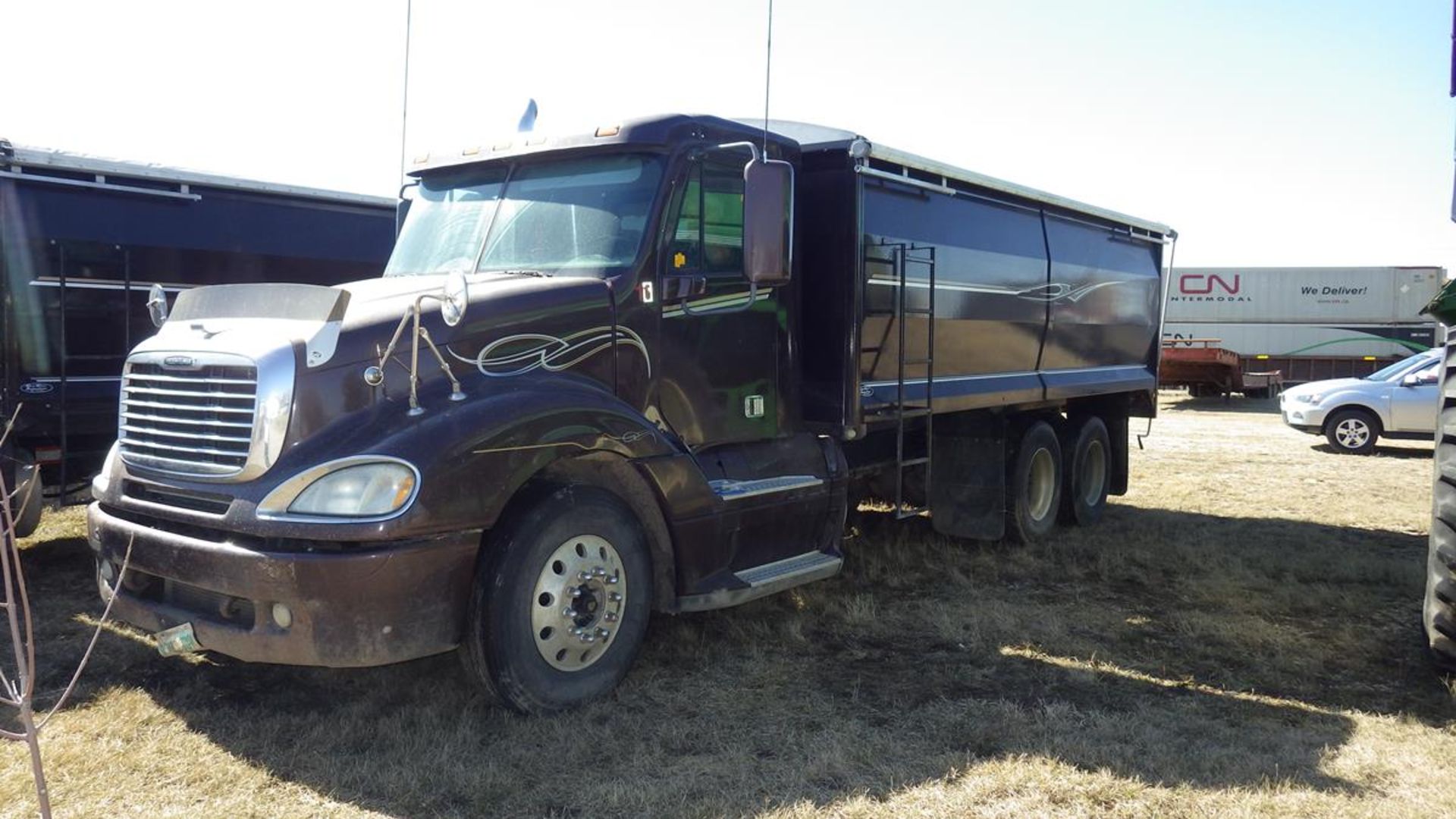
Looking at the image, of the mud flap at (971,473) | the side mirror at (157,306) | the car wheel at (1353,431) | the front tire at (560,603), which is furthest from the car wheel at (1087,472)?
→ the car wheel at (1353,431)

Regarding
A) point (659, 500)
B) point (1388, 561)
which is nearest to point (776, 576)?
point (659, 500)

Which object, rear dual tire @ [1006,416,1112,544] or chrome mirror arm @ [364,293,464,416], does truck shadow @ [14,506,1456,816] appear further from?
chrome mirror arm @ [364,293,464,416]

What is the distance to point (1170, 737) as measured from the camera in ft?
15.1

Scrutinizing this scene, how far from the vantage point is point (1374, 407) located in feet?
53.2

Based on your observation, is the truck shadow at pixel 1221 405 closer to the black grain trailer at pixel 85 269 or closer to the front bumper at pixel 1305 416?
the front bumper at pixel 1305 416

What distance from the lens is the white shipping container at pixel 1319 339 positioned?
30812 millimetres

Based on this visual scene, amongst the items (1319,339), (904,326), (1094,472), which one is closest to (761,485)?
(904,326)

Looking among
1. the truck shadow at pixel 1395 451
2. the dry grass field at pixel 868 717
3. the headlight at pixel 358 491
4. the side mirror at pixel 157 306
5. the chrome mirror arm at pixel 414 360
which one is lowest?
the dry grass field at pixel 868 717

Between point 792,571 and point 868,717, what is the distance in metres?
1.18

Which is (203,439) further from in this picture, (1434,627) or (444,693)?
(1434,627)

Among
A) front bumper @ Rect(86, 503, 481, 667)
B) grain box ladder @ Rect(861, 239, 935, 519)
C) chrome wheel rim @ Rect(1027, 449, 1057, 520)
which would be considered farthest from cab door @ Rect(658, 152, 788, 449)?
chrome wheel rim @ Rect(1027, 449, 1057, 520)

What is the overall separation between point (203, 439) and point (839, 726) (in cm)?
287

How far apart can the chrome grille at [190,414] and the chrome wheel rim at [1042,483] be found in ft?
21.5

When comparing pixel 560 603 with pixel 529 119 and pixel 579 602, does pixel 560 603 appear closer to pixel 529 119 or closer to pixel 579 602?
pixel 579 602
